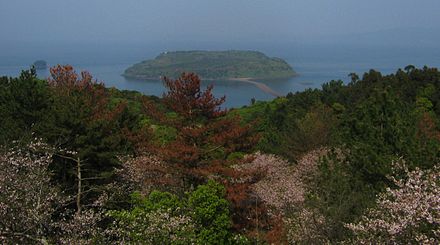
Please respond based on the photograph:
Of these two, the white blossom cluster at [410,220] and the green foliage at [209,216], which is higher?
the white blossom cluster at [410,220]

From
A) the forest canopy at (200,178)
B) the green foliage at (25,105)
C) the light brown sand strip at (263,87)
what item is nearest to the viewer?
the forest canopy at (200,178)

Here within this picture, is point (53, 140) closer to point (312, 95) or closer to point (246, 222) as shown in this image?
point (246, 222)

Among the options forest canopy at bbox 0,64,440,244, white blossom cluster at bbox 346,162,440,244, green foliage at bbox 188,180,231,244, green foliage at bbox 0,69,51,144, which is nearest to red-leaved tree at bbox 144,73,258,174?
forest canopy at bbox 0,64,440,244

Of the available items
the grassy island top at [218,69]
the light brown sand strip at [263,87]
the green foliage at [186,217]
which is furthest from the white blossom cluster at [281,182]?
the grassy island top at [218,69]

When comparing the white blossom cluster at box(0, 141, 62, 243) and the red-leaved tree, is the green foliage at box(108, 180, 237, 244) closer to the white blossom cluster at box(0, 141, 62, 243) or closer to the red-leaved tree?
the white blossom cluster at box(0, 141, 62, 243)

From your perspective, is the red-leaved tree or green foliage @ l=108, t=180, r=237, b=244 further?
the red-leaved tree

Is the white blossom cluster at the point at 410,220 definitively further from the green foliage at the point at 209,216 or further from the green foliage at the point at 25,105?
the green foliage at the point at 25,105

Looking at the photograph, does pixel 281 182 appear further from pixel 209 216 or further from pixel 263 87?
pixel 263 87

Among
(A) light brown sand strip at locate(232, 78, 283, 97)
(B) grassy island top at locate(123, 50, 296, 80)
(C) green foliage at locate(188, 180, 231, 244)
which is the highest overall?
(C) green foliage at locate(188, 180, 231, 244)

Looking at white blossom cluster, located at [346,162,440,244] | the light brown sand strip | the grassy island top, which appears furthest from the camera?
the grassy island top

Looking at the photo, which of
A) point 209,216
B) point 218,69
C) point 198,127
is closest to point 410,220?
point 209,216

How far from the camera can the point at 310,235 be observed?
1171cm

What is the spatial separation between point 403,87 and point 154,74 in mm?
130732

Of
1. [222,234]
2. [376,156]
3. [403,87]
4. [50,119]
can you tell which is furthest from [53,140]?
[403,87]
